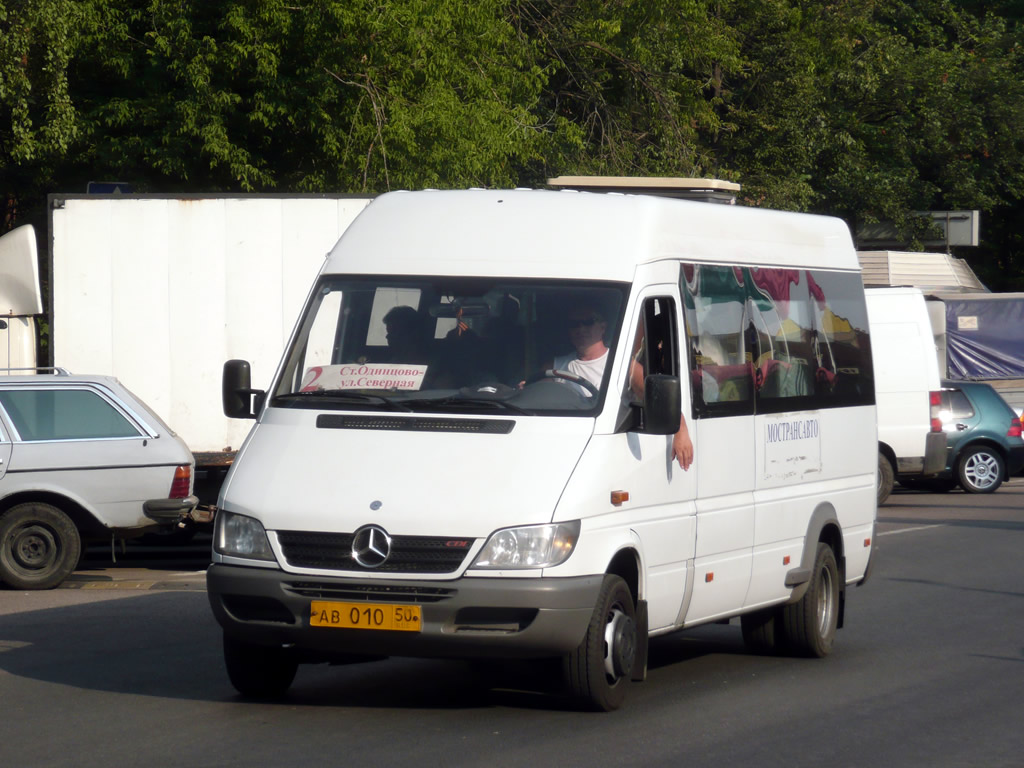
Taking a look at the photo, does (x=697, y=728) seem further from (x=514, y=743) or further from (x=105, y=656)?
(x=105, y=656)

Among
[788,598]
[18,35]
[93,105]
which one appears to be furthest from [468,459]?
[93,105]

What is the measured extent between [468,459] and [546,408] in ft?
1.58

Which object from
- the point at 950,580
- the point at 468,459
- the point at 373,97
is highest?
the point at 373,97

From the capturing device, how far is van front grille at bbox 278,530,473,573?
707 cm

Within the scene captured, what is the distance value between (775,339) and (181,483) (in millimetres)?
5695

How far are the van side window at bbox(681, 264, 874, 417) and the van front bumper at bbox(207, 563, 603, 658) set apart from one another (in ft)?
5.63

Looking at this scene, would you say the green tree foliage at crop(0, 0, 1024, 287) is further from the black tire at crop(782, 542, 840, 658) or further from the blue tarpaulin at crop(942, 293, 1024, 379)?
the black tire at crop(782, 542, 840, 658)

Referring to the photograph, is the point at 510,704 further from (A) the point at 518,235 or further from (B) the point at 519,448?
(A) the point at 518,235

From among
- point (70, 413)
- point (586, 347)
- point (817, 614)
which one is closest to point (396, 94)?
point (70, 413)

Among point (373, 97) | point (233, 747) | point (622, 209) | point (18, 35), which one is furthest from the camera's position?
point (373, 97)

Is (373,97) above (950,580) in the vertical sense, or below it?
above

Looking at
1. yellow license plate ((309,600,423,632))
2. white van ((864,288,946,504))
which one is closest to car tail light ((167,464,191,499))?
yellow license plate ((309,600,423,632))

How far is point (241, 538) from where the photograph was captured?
7406 mm

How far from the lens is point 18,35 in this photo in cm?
1966
